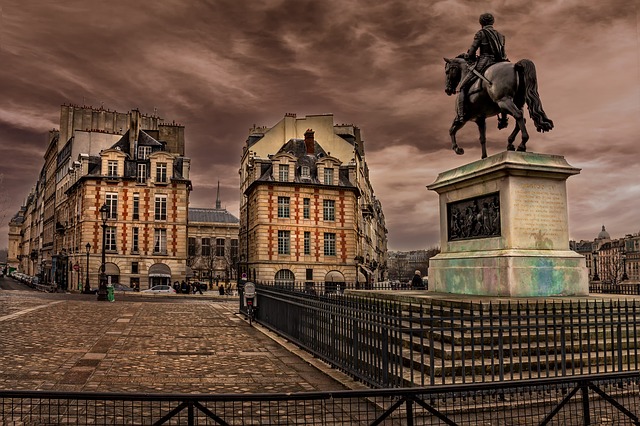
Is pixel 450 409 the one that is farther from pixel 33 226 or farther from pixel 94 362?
pixel 33 226

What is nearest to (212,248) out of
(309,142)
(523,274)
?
(309,142)

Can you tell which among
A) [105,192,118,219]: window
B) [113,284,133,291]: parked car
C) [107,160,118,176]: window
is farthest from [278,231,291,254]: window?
[107,160,118,176]: window

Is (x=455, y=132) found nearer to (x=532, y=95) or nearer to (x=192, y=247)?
(x=532, y=95)

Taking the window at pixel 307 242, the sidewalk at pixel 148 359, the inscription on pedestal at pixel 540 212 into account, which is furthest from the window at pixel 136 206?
the inscription on pedestal at pixel 540 212

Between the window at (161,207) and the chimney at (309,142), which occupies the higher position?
the chimney at (309,142)

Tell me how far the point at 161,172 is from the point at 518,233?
141 feet

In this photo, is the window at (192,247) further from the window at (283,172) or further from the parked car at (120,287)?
the window at (283,172)

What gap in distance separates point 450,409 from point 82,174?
1913 inches

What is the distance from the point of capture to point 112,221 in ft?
158

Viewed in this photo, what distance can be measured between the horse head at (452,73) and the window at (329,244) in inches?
1404

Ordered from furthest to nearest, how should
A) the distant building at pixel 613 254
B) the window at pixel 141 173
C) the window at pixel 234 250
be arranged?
the distant building at pixel 613 254
the window at pixel 234 250
the window at pixel 141 173

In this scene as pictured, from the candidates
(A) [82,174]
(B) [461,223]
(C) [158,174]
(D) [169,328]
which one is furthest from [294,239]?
(B) [461,223]

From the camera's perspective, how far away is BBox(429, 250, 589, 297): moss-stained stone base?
10336 millimetres

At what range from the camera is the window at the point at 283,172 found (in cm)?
4750
